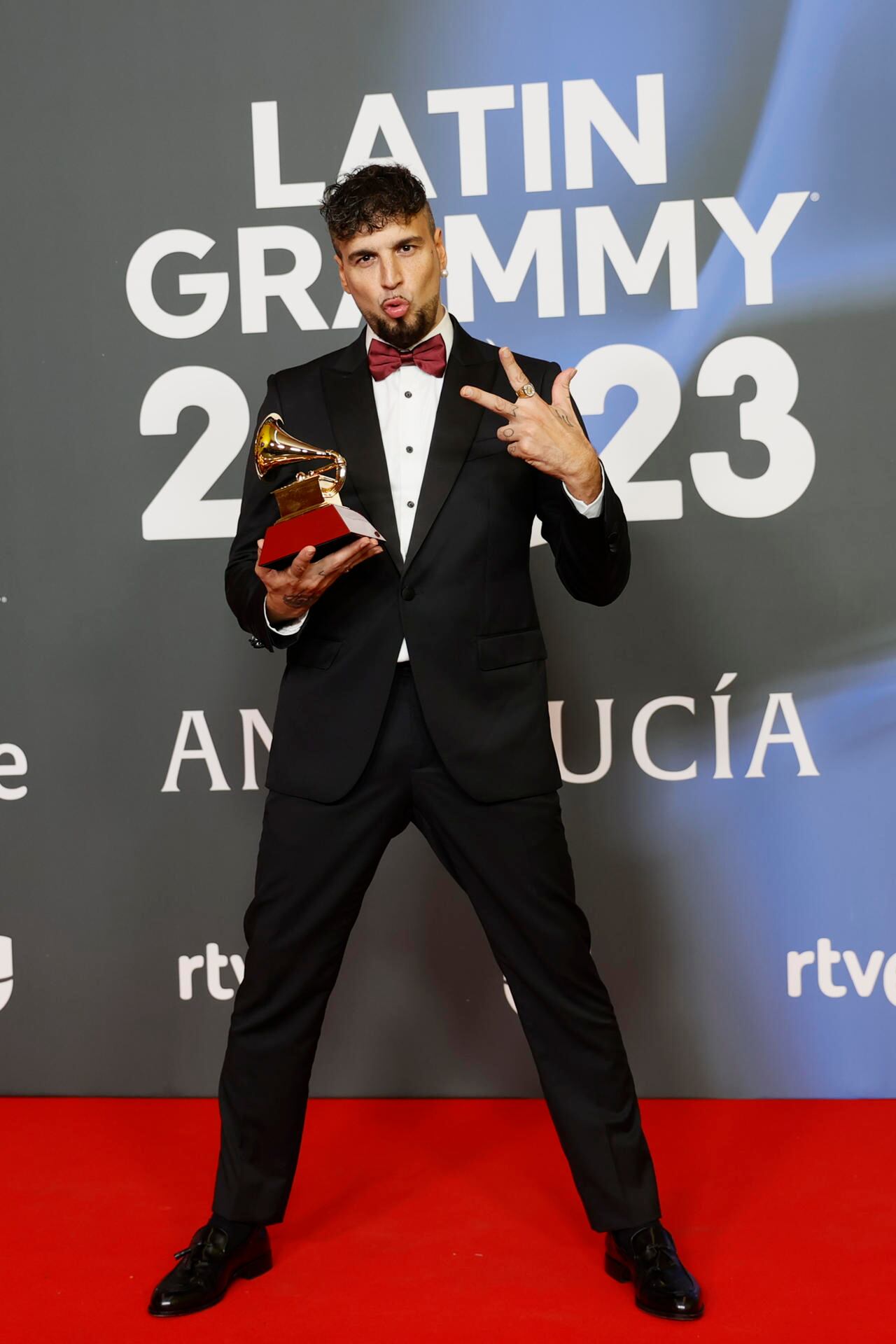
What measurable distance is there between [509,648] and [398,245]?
2.35ft

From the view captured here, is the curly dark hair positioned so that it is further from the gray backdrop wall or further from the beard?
the gray backdrop wall

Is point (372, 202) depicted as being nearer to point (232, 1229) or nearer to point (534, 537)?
point (534, 537)

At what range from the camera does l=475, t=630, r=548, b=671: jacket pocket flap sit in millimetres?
2207

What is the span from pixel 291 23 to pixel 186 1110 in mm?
2679

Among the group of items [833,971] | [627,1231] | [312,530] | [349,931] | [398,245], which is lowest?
[627,1231]

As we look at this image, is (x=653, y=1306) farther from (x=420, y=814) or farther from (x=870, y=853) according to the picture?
(x=870, y=853)


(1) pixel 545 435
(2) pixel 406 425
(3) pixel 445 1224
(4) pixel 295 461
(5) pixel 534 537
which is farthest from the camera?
(5) pixel 534 537

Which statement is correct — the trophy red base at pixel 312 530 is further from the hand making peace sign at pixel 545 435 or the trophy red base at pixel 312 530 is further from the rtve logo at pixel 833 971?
the rtve logo at pixel 833 971

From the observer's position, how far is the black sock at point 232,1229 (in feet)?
7.55

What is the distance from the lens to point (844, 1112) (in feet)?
10.0

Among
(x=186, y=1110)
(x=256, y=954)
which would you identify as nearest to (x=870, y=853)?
(x=256, y=954)

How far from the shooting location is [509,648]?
7.33 feet

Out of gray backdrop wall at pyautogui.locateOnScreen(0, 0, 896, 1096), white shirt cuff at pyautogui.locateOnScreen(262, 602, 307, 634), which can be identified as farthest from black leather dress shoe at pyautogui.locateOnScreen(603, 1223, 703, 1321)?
white shirt cuff at pyautogui.locateOnScreen(262, 602, 307, 634)

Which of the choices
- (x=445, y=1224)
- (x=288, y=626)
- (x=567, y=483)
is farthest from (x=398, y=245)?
(x=445, y=1224)
